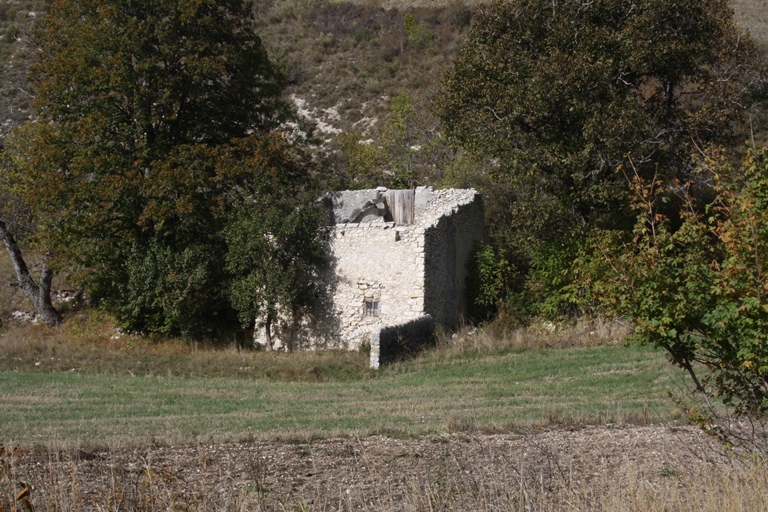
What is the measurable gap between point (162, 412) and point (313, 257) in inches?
417

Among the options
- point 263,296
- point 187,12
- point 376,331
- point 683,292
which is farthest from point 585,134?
point 683,292

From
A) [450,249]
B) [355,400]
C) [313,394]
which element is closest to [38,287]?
[450,249]

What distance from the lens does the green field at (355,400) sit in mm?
11102

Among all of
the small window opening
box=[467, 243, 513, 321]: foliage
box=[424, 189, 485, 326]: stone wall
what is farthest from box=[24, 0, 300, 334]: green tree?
box=[467, 243, 513, 321]: foliage

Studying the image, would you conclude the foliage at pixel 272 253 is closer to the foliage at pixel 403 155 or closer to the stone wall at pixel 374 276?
the stone wall at pixel 374 276

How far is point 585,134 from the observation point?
2250cm

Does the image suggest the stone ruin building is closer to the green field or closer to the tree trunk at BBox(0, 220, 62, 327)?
the green field

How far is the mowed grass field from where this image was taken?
11188 millimetres

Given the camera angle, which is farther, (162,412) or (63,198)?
(63,198)

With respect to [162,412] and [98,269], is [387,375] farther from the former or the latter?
[98,269]

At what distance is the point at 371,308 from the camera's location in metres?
23.6

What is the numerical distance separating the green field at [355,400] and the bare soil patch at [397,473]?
2.64 feet

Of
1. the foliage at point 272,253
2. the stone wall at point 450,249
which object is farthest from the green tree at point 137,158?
the stone wall at point 450,249

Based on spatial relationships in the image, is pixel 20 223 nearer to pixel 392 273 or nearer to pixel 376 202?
pixel 376 202
